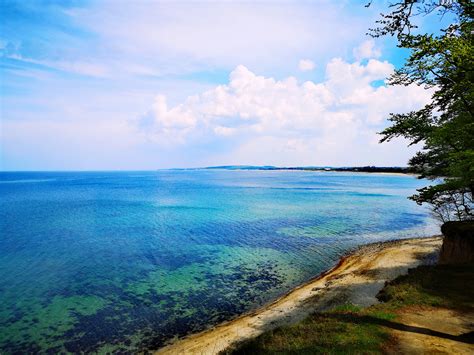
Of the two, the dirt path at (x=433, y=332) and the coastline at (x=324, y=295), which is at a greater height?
the dirt path at (x=433, y=332)

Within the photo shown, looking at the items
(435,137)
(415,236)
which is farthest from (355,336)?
(415,236)

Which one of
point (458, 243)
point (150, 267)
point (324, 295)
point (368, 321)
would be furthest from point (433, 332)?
point (150, 267)

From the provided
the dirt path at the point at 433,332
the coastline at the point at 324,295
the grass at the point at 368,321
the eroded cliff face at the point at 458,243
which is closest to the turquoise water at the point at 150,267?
the coastline at the point at 324,295

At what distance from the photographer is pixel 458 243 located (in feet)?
72.9

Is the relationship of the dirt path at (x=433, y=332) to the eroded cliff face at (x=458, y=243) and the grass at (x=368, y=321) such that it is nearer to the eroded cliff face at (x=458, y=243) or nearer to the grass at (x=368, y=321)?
the grass at (x=368, y=321)

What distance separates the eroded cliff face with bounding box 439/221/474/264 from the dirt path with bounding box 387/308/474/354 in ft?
32.5

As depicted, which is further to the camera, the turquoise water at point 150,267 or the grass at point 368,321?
the turquoise water at point 150,267

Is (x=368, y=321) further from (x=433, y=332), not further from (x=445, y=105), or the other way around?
(x=445, y=105)

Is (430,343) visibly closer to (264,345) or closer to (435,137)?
(264,345)

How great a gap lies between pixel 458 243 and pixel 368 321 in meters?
14.4

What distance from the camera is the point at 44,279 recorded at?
87.7 feet

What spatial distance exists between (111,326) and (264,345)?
1193cm

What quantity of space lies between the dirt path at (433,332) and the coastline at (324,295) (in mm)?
5539

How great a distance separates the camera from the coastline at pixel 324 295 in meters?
16.7
